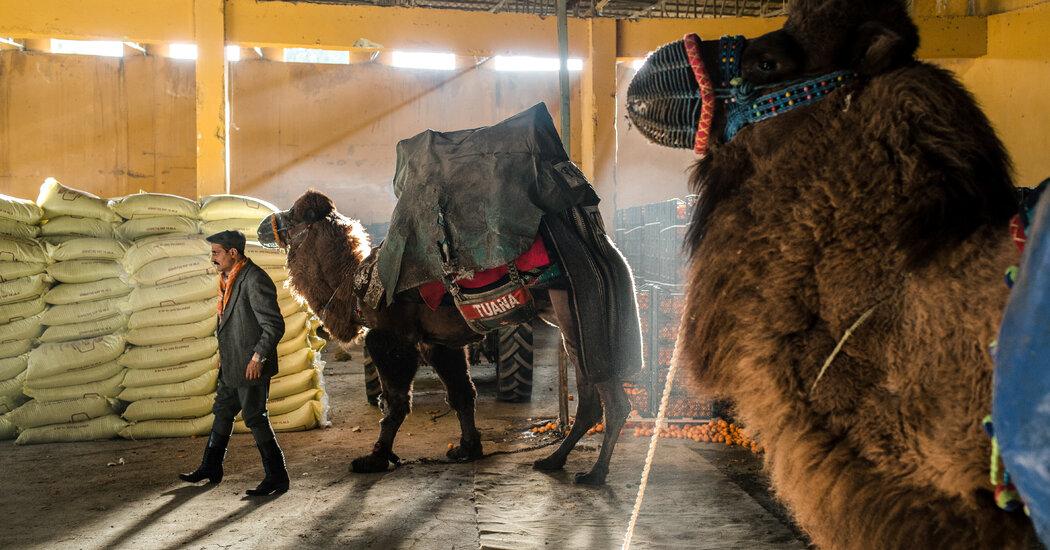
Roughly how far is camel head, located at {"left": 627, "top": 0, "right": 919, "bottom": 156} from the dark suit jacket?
372cm

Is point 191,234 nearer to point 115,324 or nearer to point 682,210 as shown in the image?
point 115,324

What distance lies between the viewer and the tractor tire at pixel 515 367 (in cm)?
771

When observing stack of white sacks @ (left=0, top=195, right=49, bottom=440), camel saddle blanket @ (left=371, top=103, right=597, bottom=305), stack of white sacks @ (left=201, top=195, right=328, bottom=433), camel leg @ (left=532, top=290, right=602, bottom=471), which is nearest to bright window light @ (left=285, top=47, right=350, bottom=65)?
stack of white sacks @ (left=201, top=195, right=328, bottom=433)

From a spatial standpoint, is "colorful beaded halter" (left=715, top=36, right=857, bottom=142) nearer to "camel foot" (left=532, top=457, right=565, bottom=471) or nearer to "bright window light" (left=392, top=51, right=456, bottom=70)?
"camel foot" (left=532, top=457, right=565, bottom=471)

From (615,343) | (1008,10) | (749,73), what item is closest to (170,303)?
(615,343)

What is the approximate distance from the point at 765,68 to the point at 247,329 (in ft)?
13.6

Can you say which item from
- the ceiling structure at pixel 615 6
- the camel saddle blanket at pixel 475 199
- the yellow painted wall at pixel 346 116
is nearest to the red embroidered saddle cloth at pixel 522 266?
the camel saddle blanket at pixel 475 199

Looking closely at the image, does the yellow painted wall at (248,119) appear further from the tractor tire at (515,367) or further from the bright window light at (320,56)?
the tractor tire at (515,367)

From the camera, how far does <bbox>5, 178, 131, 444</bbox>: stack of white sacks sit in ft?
19.3

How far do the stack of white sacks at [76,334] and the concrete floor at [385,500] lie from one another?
0.75 feet

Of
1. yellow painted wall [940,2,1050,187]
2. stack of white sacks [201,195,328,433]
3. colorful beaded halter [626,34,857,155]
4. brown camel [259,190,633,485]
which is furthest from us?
yellow painted wall [940,2,1050,187]

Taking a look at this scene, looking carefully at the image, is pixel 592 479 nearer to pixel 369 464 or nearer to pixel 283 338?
pixel 369 464

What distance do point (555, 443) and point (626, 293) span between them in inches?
73.0

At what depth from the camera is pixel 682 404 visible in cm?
650
